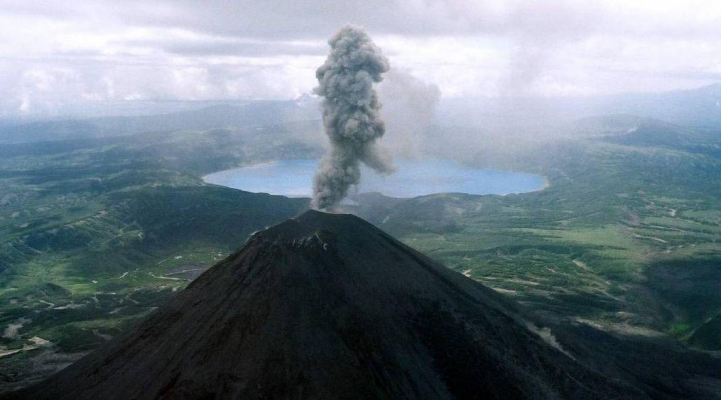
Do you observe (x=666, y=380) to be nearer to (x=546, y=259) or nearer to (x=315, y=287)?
(x=315, y=287)

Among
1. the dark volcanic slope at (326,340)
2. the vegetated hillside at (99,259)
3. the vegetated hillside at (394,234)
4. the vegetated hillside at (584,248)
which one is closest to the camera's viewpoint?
the dark volcanic slope at (326,340)

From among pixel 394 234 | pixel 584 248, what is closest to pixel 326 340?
pixel 584 248

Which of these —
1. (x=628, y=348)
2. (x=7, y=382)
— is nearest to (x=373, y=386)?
(x=628, y=348)

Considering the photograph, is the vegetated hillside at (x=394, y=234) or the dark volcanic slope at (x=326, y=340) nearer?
the dark volcanic slope at (x=326, y=340)

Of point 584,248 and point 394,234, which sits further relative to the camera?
point 394,234

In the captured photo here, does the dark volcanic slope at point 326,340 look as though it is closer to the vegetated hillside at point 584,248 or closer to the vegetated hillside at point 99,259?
the vegetated hillside at point 99,259

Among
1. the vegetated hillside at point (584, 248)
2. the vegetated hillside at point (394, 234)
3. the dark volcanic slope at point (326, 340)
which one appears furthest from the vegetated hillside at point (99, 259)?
the vegetated hillside at point (584, 248)

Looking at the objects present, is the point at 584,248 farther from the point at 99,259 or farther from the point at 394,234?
the point at 99,259

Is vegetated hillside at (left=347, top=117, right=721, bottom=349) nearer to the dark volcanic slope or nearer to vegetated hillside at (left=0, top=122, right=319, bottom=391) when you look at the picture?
the dark volcanic slope
